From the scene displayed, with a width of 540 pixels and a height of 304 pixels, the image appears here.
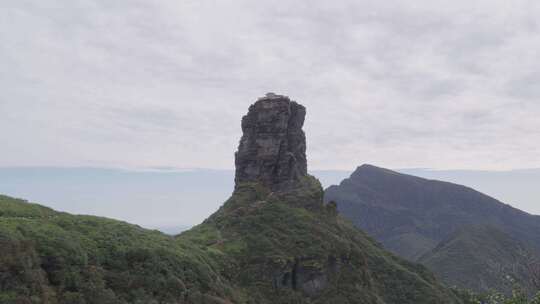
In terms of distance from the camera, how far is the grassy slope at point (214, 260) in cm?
3641

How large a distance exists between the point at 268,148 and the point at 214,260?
4084cm

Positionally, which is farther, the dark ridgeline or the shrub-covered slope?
the dark ridgeline

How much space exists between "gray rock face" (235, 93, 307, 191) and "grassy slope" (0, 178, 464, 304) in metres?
4.00

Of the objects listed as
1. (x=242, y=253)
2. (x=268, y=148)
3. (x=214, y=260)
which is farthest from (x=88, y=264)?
(x=268, y=148)

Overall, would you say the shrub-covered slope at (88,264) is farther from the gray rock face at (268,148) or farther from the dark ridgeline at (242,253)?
the gray rock face at (268,148)

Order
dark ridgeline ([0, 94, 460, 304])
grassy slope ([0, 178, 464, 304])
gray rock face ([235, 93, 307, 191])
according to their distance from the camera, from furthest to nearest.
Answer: gray rock face ([235, 93, 307, 191])
dark ridgeline ([0, 94, 460, 304])
grassy slope ([0, 178, 464, 304])

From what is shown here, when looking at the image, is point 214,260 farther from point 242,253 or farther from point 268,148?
point 268,148

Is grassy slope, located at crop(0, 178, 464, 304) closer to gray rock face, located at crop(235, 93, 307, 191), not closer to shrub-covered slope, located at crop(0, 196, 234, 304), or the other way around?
shrub-covered slope, located at crop(0, 196, 234, 304)

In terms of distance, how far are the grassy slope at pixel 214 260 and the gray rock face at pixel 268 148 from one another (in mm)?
4002

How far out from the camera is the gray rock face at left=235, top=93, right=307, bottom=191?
330ft

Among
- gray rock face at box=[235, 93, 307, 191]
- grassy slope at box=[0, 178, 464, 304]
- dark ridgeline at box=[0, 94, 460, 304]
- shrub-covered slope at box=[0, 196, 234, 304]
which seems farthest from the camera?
gray rock face at box=[235, 93, 307, 191]

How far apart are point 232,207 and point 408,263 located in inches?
2374

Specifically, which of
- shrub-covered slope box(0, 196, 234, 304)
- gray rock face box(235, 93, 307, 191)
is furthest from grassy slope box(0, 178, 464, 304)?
gray rock face box(235, 93, 307, 191)

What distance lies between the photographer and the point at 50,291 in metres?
33.8
